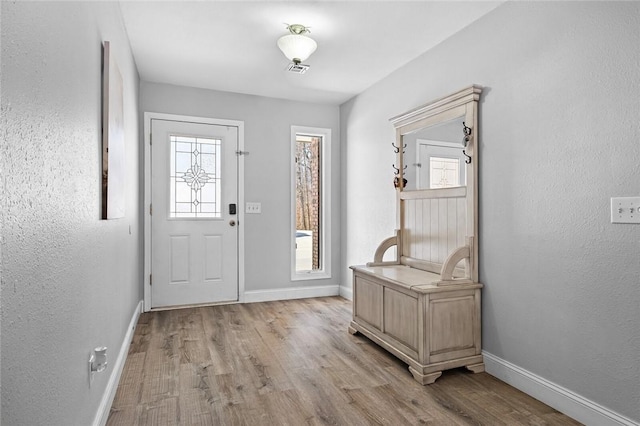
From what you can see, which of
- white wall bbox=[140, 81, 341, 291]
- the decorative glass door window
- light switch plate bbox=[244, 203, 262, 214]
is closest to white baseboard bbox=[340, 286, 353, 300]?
white wall bbox=[140, 81, 341, 291]

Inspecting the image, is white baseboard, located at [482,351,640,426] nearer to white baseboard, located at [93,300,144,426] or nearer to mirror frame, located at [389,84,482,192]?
mirror frame, located at [389,84,482,192]

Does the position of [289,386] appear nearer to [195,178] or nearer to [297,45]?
[297,45]

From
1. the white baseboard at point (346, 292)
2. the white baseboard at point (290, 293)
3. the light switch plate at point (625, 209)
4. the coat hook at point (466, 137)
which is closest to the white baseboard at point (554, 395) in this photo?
the light switch plate at point (625, 209)

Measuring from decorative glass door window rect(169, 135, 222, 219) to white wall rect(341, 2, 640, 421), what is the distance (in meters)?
2.59

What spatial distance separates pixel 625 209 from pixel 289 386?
2.02 m

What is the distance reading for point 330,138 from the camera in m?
4.86

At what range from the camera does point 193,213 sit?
4270 mm

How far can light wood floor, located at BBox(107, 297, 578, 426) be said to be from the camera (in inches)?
80.2

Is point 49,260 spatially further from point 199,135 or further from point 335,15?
point 199,135

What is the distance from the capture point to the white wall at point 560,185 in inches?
73.2

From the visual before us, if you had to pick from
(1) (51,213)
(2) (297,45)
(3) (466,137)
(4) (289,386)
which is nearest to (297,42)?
(2) (297,45)

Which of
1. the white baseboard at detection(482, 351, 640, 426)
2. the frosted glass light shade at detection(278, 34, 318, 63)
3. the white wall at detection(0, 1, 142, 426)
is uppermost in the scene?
the frosted glass light shade at detection(278, 34, 318, 63)

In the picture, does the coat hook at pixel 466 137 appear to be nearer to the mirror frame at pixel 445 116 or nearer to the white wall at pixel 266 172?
the mirror frame at pixel 445 116

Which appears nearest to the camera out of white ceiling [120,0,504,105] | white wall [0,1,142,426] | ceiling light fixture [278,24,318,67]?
white wall [0,1,142,426]
